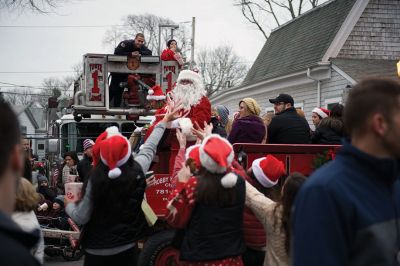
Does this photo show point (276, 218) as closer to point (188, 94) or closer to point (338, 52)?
point (188, 94)

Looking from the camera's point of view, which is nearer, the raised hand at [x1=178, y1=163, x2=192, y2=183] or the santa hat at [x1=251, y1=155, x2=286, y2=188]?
the raised hand at [x1=178, y1=163, x2=192, y2=183]

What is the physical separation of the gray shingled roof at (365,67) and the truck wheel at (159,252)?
9255 mm

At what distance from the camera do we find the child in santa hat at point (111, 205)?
3.88 m

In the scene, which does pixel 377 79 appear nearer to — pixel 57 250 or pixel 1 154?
pixel 1 154

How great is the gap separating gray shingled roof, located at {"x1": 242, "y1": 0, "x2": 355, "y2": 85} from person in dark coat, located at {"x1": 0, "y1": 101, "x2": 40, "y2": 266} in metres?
14.4

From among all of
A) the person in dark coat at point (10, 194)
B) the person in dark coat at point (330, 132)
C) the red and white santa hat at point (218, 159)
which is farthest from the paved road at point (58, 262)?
the person in dark coat at point (10, 194)

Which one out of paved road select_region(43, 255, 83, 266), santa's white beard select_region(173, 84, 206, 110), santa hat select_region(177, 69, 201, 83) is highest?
santa hat select_region(177, 69, 201, 83)

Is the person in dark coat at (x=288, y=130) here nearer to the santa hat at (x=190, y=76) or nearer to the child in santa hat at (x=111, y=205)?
the santa hat at (x=190, y=76)

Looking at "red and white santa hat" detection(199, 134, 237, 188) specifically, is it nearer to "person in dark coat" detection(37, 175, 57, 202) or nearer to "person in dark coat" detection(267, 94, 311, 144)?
"person in dark coat" detection(267, 94, 311, 144)

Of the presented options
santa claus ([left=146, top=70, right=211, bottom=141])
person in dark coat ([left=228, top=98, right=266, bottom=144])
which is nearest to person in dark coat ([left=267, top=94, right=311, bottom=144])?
person in dark coat ([left=228, top=98, right=266, bottom=144])

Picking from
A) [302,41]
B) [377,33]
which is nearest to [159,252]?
[377,33]

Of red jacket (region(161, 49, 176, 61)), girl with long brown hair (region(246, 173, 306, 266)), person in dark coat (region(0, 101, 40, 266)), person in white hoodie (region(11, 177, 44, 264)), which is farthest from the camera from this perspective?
red jacket (region(161, 49, 176, 61))

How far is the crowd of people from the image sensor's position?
2035 mm

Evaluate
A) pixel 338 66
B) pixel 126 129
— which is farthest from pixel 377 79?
pixel 338 66
